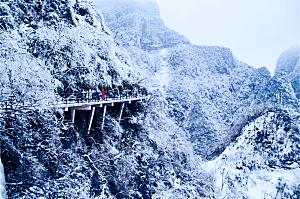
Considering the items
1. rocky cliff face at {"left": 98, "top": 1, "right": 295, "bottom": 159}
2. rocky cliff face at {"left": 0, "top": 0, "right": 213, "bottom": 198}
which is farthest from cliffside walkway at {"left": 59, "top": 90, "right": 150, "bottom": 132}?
rocky cliff face at {"left": 98, "top": 1, "right": 295, "bottom": 159}

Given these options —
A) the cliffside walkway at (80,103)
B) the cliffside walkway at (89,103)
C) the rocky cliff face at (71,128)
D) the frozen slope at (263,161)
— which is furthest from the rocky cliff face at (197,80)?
the cliffside walkway at (80,103)

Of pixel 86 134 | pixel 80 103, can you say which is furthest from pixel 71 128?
pixel 80 103

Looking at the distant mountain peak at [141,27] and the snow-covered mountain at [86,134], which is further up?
the snow-covered mountain at [86,134]

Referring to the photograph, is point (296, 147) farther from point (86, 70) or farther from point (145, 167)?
point (86, 70)

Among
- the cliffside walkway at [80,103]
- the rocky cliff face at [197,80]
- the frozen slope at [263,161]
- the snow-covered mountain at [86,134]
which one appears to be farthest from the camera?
the rocky cliff face at [197,80]

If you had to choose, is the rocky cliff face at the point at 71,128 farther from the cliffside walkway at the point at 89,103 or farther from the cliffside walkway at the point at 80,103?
the cliffside walkway at the point at 89,103

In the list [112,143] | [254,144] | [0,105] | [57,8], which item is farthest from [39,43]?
[254,144]

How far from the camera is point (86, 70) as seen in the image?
41.6 metres

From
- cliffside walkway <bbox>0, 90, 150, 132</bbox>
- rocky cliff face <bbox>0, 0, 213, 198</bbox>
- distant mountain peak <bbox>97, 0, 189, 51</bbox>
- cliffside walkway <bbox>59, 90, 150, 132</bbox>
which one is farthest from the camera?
distant mountain peak <bbox>97, 0, 189, 51</bbox>

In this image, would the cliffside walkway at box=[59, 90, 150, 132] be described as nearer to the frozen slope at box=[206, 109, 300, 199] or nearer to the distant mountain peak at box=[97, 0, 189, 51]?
the frozen slope at box=[206, 109, 300, 199]

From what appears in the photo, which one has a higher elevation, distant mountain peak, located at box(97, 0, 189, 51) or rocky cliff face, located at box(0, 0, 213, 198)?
rocky cliff face, located at box(0, 0, 213, 198)

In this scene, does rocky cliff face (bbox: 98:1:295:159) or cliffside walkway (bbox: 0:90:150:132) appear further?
rocky cliff face (bbox: 98:1:295:159)

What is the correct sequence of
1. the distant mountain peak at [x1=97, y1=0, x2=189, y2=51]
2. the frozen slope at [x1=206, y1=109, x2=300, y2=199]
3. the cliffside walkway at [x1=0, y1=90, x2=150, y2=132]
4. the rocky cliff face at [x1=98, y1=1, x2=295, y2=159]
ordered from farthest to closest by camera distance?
the distant mountain peak at [x1=97, y1=0, x2=189, y2=51], the rocky cliff face at [x1=98, y1=1, x2=295, y2=159], the frozen slope at [x1=206, y1=109, x2=300, y2=199], the cliffside walkway at [x1=0, y1=90, x2=150, y2=132]

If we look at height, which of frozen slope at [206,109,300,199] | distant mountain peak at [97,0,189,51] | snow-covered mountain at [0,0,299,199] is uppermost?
snow-covered mountain at [0,0,299,199]
